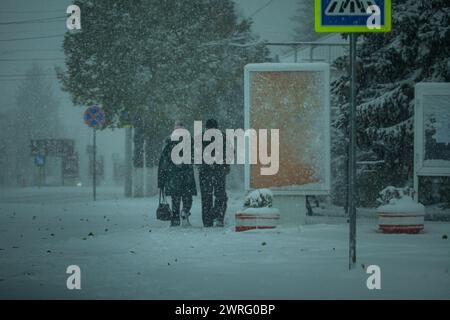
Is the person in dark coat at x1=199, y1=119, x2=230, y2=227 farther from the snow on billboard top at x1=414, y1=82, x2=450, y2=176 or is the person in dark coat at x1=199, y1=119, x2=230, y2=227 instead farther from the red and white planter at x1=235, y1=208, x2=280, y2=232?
the snow on billboard top at x1=414, y1=82, x2=450, y2=176

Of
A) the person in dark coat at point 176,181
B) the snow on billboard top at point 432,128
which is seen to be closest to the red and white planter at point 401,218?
the snow on billboard top at point 432,128

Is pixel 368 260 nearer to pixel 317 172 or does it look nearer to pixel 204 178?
pixel 317 172

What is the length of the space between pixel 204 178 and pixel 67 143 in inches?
2005

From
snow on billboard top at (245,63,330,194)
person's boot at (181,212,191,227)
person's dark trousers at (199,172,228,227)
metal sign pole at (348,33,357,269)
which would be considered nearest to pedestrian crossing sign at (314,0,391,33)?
metal sign pole at (348,33,357,269)

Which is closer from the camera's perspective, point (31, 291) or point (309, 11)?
point (31, 291)

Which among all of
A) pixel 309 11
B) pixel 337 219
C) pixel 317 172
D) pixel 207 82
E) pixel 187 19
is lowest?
pixel 337 219

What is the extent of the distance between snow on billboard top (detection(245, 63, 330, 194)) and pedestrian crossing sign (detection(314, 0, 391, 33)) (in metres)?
6.25

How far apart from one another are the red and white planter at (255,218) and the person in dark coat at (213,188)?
5.88 feet

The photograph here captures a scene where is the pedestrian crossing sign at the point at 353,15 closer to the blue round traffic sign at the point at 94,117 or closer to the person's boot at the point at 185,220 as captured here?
the person's boot at the point at 185,220

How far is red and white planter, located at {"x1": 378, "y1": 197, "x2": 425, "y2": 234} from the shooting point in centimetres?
1358

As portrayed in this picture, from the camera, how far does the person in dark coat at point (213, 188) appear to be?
16.4 m

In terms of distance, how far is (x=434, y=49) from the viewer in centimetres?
2109

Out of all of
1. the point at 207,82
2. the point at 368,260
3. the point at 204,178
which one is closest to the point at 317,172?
the point at 204,178

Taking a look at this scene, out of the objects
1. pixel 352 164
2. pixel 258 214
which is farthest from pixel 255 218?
pixel 352 164
